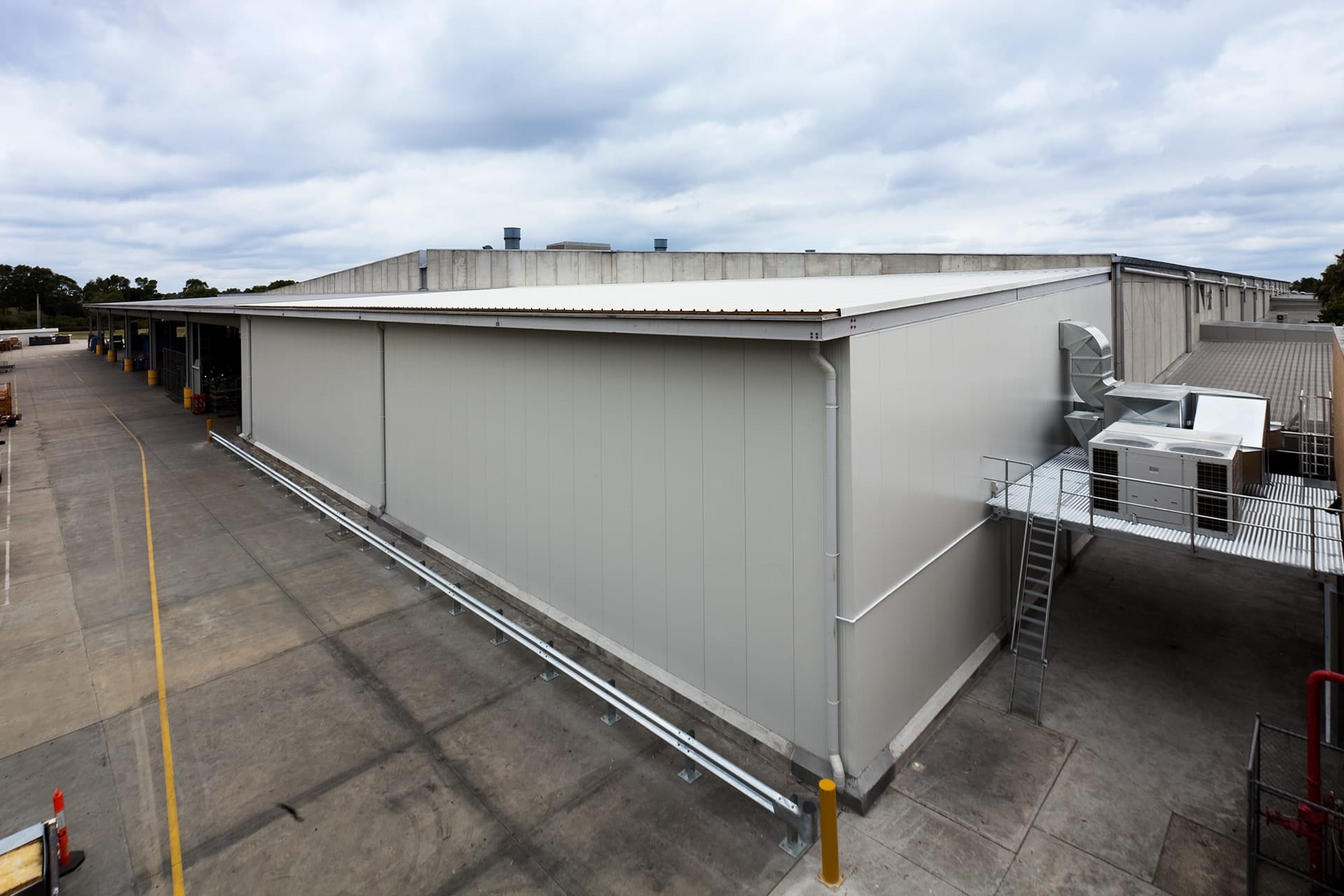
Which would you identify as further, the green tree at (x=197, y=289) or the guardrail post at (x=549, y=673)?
the green tree at (x=197, y=289)

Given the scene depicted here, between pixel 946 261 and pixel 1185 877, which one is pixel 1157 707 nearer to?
pixel 1185 877

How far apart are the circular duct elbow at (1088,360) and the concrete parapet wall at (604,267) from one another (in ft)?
32.8

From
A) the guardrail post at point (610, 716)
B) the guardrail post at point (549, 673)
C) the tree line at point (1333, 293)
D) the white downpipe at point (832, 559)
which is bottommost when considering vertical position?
the guardrail post at point (610, 716)

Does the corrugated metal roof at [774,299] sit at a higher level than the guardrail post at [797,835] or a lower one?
higher

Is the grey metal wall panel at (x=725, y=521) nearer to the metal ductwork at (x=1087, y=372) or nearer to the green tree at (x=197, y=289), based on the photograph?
the metal ductwork at (x=1087, y=372)

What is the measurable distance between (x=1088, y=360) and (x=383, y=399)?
12821 mm

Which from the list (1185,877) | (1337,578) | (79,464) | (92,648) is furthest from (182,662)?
(79,464)

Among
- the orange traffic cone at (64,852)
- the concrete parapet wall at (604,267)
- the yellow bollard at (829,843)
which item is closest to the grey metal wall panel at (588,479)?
the yellow bollard at (829,843)

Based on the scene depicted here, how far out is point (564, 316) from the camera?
8.52m

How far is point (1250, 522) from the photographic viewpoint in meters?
7.74

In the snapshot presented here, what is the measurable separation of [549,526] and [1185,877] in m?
7.59

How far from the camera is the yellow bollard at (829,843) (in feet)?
17.8

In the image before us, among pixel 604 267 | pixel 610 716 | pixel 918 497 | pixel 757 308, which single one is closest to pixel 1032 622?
pixel 918 497

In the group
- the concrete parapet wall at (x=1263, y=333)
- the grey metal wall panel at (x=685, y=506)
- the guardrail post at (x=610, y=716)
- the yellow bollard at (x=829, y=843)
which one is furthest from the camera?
the concrete parapet wall at (x=1263, y=333)
